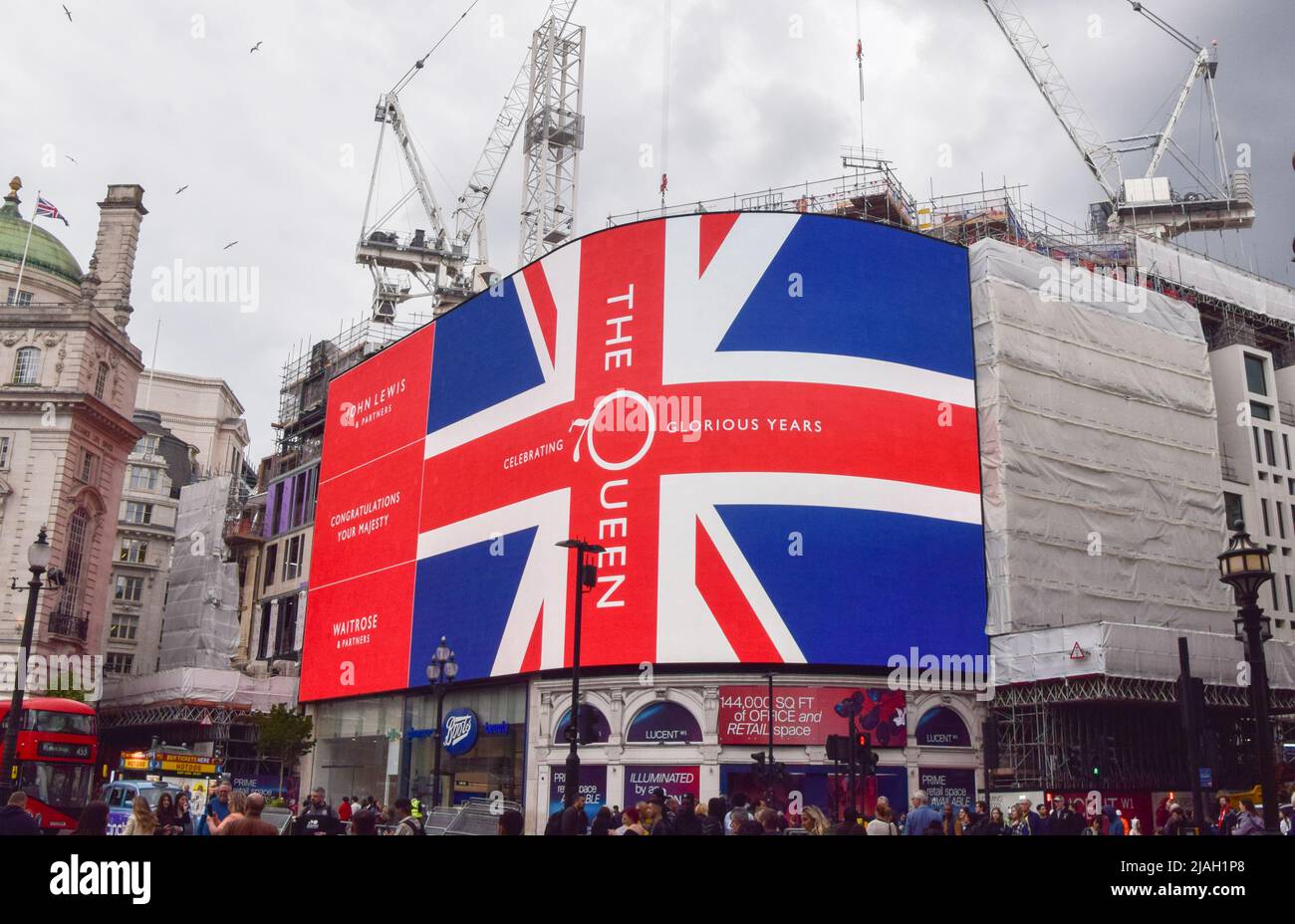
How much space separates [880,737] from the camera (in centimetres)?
3556

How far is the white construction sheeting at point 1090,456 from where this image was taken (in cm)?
4409

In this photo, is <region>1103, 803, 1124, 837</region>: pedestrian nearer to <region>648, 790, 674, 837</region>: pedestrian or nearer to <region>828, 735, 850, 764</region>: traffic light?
<region>828, 735, 850, 764</region>: traffic light

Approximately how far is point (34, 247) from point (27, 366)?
1703 centimetres

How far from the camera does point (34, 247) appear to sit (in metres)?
71.9

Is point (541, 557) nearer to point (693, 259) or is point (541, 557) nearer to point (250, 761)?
point (693, 259)

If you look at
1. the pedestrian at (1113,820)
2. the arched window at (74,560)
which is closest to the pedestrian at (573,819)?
the pedestrian at (1113,820)

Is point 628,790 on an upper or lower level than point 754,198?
lower

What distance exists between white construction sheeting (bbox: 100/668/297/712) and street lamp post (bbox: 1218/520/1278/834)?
179 ft

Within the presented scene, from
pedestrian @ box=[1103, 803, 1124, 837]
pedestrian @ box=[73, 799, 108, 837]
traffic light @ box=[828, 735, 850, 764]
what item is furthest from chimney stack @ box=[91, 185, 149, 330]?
pedestrian @ box=[73, 799, 108, 837]

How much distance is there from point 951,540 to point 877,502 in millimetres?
3544

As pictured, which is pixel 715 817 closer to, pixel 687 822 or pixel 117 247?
pixel 687 822

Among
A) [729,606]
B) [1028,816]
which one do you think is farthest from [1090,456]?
[1028,816]

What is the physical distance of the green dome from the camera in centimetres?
7075
